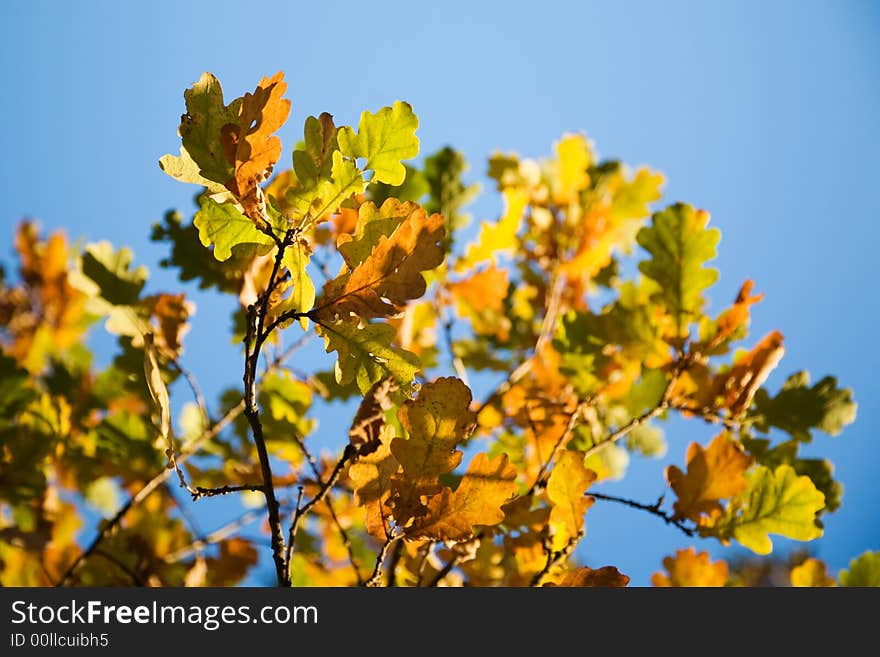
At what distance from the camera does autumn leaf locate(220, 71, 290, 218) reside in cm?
88

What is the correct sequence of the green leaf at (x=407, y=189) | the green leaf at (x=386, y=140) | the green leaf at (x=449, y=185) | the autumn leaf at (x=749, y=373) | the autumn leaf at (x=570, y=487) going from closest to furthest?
1. the green leaf at (x=386, y=140)
2. the autumn leaf at (x=570, y=487)
3. the autumn leaf at (x=749, y=373)
4. the green leaf at (x=407, y=189)
5. the green leaf at (x=449, y=185)

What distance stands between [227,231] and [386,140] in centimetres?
26

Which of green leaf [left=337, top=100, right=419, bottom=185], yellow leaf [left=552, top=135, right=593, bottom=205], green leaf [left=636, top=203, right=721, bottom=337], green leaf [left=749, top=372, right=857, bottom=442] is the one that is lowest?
green leaf [left=749, top=372, right=857, bottom=442]

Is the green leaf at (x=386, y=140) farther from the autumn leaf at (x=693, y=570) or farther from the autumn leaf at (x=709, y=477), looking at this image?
the autumn leaf at (x=693, y=570)

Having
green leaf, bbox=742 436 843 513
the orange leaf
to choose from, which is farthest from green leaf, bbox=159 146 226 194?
green leaf, bbox=742 436 843 513

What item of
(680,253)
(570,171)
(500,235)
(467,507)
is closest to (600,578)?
(467,507)

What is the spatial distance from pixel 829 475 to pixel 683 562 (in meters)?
0.39

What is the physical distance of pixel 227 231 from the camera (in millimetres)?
1002

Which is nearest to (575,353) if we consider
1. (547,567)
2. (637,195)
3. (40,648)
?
(547,567)

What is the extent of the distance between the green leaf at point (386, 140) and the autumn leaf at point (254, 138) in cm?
10

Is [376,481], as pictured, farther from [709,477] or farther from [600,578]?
[709,477]

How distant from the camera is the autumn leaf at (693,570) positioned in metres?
1.47

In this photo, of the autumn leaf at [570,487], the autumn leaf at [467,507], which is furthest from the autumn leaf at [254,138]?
the autumn leaf at [570,487]

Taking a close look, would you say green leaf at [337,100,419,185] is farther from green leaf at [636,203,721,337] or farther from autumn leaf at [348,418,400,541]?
green leaf at [636,203,721,337]
